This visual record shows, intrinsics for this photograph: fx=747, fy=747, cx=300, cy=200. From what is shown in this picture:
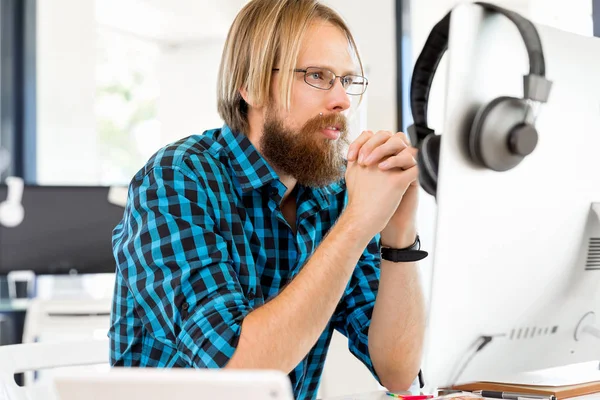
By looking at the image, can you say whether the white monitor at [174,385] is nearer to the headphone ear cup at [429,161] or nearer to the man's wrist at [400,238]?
the headphone ear cup at [429,161]

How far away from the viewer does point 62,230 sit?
2.78 meters

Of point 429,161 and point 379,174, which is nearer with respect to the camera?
point 429,161

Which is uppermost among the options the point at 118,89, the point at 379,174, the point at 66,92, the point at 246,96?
the point at 118,89

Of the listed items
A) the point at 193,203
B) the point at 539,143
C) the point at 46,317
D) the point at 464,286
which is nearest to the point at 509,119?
the point at 539,143

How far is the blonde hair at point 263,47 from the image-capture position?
138 centimetres

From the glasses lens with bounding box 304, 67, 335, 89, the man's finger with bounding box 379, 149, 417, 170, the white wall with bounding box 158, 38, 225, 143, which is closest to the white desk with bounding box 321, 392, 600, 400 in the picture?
the man's finger with bounding box 379, 149, 417, 170

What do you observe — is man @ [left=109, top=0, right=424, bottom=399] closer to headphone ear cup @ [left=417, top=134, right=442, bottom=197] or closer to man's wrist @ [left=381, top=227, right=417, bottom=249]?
man's wrist @ [left=381, top=227, right=417, bottom=249]

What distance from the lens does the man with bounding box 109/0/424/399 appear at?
1026 mm

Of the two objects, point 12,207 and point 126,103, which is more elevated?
point 126,103

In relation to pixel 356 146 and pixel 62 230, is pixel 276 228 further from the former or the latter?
pixel 62 230

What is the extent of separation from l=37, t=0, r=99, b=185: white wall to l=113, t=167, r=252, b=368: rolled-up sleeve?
116 inches

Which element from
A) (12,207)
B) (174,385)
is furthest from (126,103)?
(174,385)

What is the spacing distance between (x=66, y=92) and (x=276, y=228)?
9.77ft

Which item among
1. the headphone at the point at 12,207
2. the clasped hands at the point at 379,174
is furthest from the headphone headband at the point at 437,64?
the headphone at the point at 12,207
